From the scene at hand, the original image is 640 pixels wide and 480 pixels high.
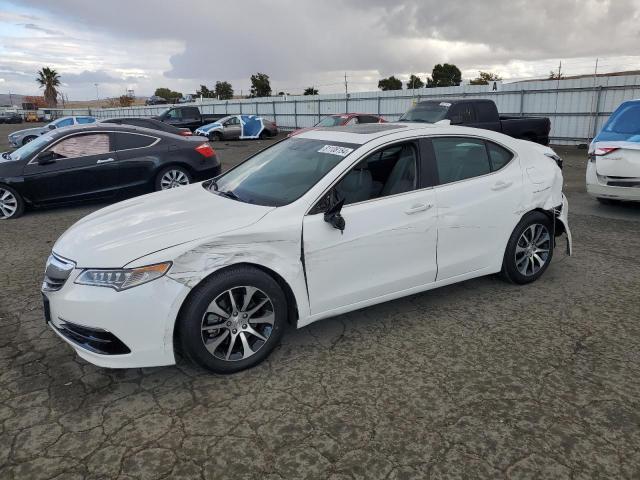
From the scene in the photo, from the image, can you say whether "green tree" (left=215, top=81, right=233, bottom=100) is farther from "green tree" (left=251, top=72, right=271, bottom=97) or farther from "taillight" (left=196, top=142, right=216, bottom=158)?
"taillight" (left=196, top=142, right=216, bottom=158)

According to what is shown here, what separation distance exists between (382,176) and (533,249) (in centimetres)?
183

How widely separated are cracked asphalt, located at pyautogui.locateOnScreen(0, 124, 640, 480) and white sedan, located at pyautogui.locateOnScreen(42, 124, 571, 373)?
29 centimetres

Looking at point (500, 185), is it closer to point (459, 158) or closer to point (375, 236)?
point (459, 158)

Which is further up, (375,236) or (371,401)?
(375,236)

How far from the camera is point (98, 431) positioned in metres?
2.72

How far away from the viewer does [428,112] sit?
12.0 m

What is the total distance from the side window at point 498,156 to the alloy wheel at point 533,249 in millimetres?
637

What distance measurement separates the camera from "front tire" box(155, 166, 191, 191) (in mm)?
8523

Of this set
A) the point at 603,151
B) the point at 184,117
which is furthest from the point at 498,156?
the point at 184,117

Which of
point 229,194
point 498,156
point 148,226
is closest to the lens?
point 148,226

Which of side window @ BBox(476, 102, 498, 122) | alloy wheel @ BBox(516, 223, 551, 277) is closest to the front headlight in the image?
alloy wheel @ BBox(516, 223, 551, 277)

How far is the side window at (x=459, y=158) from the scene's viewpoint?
397 cm

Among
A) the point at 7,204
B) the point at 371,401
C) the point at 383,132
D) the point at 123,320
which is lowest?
the point at 371,401

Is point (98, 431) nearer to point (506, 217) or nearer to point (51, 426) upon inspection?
point (51, 426)
